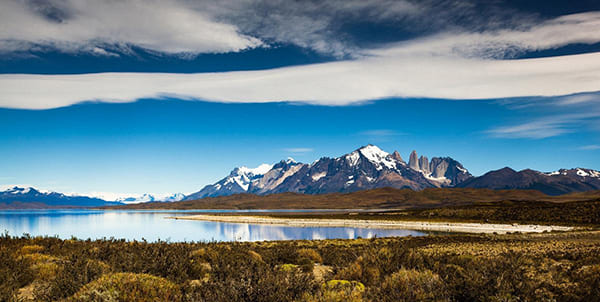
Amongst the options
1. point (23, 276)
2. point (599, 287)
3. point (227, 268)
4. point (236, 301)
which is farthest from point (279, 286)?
point (23, 276)

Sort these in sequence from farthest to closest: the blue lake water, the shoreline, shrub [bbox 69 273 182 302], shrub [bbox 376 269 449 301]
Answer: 1. the blue lake water
2. the shoreline
3. shrub [bbox 376 269 449 301]
4. shrub [bbox 69 273 182 302]

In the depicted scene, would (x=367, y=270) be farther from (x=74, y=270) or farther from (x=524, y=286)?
(x=74, y=270)

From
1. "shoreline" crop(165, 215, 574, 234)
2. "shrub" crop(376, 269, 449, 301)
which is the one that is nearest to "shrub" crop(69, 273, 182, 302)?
"shrub" crop(376, 269, 449, 301)

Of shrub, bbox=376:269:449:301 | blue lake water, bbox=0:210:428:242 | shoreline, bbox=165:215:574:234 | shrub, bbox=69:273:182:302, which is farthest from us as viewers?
blue lake water, bbox=0:210:428:242

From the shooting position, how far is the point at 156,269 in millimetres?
11070

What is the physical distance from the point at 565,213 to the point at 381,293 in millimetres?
74058

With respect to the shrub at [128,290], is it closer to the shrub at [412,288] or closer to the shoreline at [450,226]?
the shrub at [412,288]

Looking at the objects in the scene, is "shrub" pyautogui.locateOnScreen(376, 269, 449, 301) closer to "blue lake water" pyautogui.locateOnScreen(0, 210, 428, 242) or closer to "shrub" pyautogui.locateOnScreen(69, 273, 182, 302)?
"shrub" pyautogui.locateOnScreen(69, 273, 182, 302)

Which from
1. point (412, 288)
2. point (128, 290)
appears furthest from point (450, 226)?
point (128, 290)

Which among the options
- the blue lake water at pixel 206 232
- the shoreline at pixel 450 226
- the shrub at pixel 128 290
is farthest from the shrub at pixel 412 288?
the shoreline at pixel 450 226

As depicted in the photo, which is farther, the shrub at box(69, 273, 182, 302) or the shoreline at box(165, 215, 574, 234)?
the shoreline at box(165, 215, 574, 234)

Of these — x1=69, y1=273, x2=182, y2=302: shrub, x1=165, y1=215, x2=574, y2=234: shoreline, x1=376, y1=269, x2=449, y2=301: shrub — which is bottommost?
x1=165, y1=215, x2=574, y2=234: shoreline

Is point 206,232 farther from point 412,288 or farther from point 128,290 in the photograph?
point 412,288

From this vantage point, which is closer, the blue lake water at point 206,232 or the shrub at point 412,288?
the shrub at point 412,288
